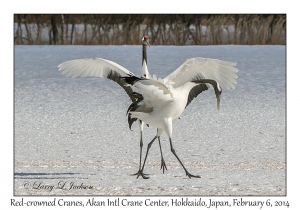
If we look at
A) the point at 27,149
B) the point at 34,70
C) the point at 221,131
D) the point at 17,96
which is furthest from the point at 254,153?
the point at 34,70

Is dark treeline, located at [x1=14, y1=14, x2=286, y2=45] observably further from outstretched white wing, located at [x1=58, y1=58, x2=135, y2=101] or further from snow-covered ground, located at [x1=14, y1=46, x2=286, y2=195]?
outstretched white wing, located at [x1=58, y1=58, x2=135, y2=101]

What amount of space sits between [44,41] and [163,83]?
34.5 ft

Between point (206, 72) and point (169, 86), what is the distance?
602 mm

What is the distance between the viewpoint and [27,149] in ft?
24.7

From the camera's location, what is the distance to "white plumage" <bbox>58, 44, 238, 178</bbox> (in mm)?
Result: 6160

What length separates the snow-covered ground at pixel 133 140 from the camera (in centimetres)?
623

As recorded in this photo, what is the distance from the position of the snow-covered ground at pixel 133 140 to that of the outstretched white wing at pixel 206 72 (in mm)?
910

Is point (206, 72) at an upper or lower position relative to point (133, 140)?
upper

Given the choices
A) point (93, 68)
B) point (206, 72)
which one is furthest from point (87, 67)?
point (206, 72)

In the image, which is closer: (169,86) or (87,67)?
(169,86)

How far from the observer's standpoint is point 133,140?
26.3 ft

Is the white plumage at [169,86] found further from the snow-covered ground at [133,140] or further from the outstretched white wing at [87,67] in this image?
the snow-covered ground at [133,140]

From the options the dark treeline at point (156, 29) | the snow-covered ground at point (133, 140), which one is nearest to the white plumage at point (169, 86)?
the snow-covered ground at point (133, 140)

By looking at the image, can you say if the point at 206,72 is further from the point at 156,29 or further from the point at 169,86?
the point at 156,29
